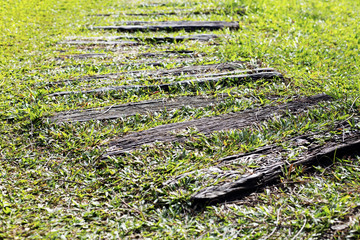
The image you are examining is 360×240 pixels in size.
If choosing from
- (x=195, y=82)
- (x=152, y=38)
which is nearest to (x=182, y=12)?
(x=152, y=38)

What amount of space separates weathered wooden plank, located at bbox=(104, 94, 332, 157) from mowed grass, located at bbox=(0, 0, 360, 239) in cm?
10

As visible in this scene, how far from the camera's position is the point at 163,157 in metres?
3.13

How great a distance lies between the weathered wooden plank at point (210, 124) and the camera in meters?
3.27

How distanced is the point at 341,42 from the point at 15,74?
17.8ft

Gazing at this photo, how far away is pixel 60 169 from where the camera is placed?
3.01m

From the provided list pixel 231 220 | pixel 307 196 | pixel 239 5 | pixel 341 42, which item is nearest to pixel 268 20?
pixel 239 5

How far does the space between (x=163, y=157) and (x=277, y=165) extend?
1107mm

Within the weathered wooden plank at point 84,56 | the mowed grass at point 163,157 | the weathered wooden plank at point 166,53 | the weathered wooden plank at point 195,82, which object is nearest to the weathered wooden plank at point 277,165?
the mowed grass at point 163,157

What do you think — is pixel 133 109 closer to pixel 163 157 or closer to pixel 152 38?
pixel 163 157

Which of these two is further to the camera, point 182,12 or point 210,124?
point 182,12

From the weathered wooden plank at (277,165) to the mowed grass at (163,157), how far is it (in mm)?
69

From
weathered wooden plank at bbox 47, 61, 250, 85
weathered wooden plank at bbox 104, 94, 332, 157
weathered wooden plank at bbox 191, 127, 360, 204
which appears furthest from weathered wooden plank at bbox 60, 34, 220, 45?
weathered wooden plank at bbox 191, 127, 360, 204

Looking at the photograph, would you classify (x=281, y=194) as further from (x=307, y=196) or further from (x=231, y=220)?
(x=231, y=220)

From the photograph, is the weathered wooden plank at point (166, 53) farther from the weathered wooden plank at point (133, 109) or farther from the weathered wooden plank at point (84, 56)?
the weathered wooden plank at point (133, 109)
